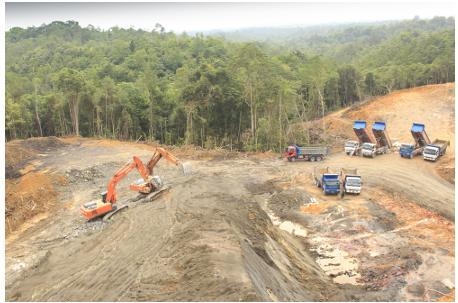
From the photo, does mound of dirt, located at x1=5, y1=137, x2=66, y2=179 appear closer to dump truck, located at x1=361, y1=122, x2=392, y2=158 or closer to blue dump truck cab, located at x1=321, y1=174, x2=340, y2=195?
blue dump truck cab, located at x1=321, y1=174, x2=340, y2=195

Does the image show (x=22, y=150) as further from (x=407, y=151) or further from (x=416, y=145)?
(x=416, y=145)

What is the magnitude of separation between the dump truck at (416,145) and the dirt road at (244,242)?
8.33 feet

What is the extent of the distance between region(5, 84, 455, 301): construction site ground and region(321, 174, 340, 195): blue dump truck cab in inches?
21.1

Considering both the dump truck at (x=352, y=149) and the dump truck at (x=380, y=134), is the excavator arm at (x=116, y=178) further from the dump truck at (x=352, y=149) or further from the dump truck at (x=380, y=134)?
the dump truck at (x=380, y=134)

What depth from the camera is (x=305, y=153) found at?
31.7m

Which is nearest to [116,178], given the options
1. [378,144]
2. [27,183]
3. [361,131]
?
[27,183]

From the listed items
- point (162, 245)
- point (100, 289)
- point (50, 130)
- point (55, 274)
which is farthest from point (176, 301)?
point (50, 130)

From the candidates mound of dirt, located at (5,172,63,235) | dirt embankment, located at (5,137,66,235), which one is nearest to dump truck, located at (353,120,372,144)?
dirt embankment, located at (5,137,66,235)

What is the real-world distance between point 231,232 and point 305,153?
15578mm

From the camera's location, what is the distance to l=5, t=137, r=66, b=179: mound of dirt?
99.3ft

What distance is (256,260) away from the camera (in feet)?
52.5

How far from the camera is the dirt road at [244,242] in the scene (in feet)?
48.3

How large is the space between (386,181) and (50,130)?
1287 inches

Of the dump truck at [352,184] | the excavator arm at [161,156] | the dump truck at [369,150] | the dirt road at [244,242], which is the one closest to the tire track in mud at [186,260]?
the dirt road at [244,242]
